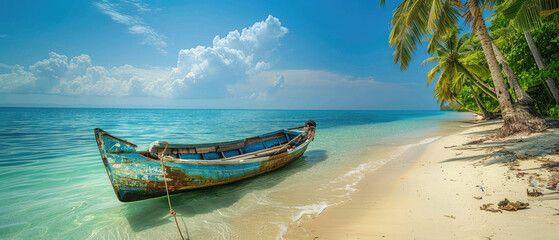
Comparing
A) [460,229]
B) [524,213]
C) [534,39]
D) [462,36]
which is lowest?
[460,229]

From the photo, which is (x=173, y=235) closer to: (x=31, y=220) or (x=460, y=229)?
(x=31, y=220)

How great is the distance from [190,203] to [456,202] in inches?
230

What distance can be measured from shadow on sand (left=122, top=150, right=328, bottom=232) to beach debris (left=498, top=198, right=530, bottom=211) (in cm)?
503

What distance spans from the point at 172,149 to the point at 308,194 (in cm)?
459

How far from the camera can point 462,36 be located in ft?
56.5

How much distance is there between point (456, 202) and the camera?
398 cm

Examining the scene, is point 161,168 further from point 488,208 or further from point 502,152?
point 502,152

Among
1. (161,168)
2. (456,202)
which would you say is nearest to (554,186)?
(456,202)

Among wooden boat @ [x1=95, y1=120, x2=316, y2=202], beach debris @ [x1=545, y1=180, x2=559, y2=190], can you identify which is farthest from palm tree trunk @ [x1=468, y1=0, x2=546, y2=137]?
wooden boat @ [x1=95, y1=120, x2=316, y2=202]

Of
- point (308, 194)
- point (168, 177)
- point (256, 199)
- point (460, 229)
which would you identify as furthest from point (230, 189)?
point (460, 229)

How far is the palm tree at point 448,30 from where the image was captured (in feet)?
27.1

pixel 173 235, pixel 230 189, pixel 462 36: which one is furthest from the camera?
pixel 462 36

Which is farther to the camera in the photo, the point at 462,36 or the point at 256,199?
the point at 462,36

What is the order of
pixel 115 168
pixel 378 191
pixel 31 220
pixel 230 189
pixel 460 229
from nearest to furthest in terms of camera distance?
pixel 460 229, pixel 115 168, pixel 31 220, pixel 378 191, pixel 230 189
